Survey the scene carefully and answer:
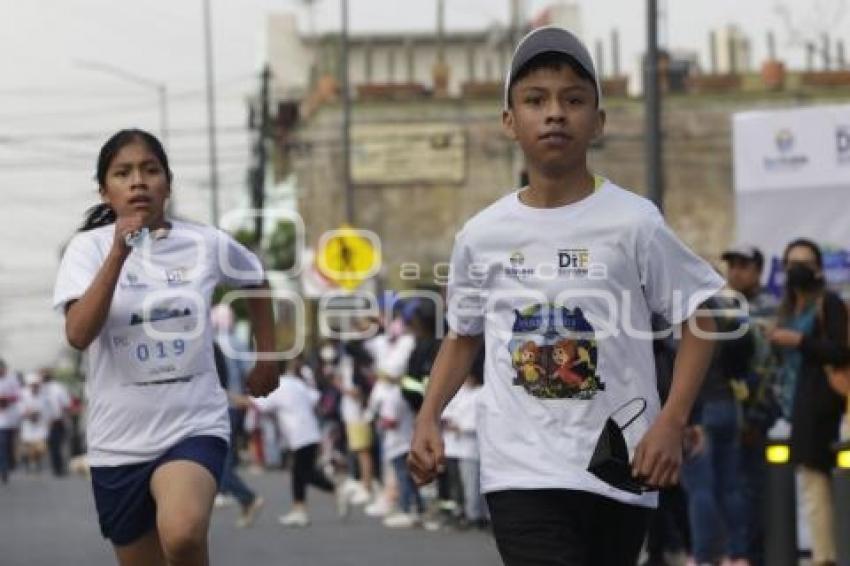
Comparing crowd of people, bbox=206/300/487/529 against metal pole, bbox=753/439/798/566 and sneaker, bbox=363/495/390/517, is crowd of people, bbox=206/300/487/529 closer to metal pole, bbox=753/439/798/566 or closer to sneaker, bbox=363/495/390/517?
sneaker, bbox=363/495/390/517

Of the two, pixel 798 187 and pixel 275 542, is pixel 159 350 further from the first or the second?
pixel 275 542

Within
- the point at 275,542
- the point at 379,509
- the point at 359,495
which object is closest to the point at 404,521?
the point at 379,509

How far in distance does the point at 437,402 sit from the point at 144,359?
72.3 inches

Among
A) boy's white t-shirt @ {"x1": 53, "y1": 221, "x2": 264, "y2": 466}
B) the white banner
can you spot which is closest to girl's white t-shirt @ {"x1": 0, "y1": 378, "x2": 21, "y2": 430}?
the white banner

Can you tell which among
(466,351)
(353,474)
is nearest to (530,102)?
(466,351)

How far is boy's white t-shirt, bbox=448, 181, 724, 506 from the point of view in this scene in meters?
6.81

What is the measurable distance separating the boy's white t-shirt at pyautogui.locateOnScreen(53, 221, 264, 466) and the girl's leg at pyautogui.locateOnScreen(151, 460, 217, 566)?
12 centimetres

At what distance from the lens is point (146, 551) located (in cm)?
855

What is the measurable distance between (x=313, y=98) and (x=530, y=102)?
219 feet

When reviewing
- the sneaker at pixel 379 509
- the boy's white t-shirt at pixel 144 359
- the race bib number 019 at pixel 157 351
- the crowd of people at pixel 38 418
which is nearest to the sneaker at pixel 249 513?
the sneaker at pixel 379 509

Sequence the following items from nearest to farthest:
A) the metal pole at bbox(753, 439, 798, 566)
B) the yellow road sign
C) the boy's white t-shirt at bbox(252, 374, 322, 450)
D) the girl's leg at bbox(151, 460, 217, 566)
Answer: the girl's leg at bbox(151, 460, 217, 566)
the metal pole at bbox(753, 439, 798, 566)
the boy's white t-shirt at bbox(252, 374, 322, 450)
the yellow road sign

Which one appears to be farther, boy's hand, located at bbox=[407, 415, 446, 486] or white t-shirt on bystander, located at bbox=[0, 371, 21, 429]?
white t-shirt on bystander, located at bbox=[0, 371, 21, 429]

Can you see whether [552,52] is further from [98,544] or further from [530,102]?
[98,544]

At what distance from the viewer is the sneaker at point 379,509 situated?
23.3 meters
